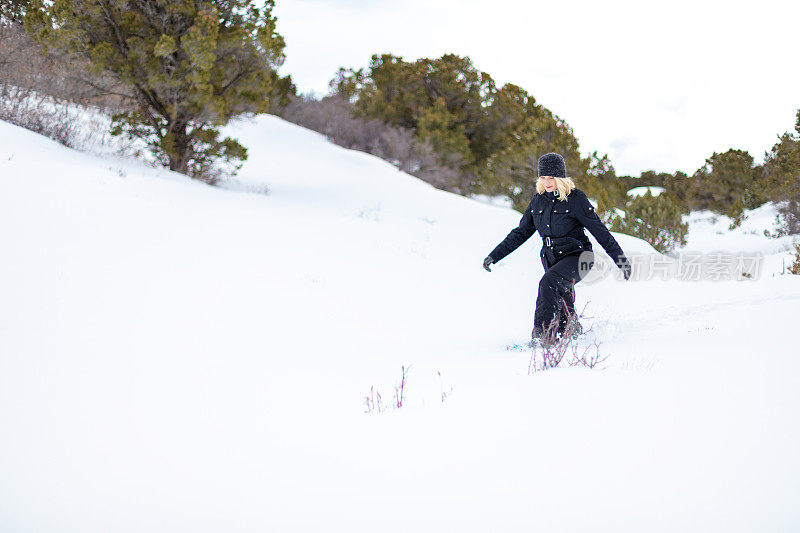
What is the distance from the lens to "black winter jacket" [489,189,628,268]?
4145 mm

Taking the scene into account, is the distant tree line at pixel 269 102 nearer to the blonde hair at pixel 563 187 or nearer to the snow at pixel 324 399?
the snow at pixel 324 399

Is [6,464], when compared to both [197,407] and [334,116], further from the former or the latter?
[334,116]

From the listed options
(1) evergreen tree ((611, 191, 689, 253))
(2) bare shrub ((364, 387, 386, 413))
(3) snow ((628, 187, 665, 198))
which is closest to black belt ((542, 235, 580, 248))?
(2) bare shrub ((364, 387, 386, 413))

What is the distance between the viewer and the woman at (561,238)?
164 inches

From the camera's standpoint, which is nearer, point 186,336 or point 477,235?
point 186,336

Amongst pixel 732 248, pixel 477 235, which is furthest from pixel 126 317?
pixel 732 248

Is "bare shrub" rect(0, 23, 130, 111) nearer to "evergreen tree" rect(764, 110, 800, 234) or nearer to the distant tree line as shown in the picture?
the distant tree line

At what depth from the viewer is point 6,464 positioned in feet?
7.68

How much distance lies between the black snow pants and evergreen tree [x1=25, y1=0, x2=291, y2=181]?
9.50 m

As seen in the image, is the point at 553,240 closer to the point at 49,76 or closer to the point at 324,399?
the point at 324,399

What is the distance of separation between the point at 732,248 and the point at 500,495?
22724mm

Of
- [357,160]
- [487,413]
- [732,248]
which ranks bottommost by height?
[487,413]

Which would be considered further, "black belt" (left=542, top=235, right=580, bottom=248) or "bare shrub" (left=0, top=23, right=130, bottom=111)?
"bare shrub" (left=0, top=23, right=130, bottom=111)

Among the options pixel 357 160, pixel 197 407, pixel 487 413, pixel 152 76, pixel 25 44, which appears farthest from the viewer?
pixel 357 160
